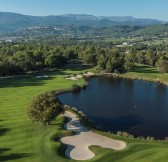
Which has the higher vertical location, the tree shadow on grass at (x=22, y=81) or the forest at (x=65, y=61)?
the forest at (x=65, y=61)

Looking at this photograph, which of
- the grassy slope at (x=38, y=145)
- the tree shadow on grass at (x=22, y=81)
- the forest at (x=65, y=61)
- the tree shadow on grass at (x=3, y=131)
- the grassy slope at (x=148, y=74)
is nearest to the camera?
the grassy slope at (x=38, y=145)

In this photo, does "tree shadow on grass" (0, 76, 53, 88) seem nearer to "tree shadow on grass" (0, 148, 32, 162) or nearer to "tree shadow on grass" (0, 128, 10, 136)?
"tree shadow on grass" (0, 128, 10, 136)

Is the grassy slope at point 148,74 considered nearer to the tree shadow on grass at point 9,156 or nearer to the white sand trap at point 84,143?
the white sand trap at point 84,143

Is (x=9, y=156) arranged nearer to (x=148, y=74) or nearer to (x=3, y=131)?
(x=3, y=131)

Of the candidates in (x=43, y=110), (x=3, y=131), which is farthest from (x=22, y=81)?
(x=3, y=131)

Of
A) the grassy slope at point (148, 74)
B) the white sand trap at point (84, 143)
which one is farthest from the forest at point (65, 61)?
the white sand trap at point (84, 143)

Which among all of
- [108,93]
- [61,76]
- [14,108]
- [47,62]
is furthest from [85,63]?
[14,108]

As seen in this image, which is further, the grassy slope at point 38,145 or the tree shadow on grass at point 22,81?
the tree shadow on grass at point 22,81
